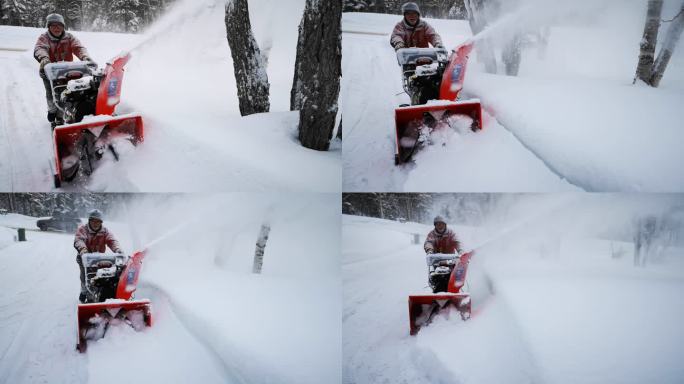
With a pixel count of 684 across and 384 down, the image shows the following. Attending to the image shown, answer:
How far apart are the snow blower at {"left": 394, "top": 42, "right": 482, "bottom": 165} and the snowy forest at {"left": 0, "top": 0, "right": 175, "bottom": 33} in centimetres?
140

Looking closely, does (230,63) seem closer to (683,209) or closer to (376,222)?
(376,222)

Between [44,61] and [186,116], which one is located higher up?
[44,61]

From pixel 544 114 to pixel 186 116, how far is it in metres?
1.94

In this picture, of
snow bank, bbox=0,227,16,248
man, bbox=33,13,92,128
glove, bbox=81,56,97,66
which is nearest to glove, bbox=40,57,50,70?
man, bbox=33,13,92,128

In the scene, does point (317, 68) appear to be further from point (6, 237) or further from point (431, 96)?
point (6, 237)

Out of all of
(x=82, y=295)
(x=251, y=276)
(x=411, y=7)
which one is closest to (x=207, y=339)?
(x=251, y=276)

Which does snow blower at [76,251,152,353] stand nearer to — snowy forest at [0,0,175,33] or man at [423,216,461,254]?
snowy forest at [0,0,175,33]

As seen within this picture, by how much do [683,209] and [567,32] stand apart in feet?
4.11

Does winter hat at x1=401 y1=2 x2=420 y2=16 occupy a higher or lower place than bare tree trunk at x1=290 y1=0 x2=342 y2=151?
higher

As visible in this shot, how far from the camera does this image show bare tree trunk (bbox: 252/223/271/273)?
316 centimetres

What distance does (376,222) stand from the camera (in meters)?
3.19

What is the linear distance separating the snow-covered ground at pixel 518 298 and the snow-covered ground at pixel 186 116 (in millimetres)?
577

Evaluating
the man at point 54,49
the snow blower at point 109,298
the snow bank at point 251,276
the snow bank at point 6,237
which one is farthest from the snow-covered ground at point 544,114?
the snow bank at point 6,237

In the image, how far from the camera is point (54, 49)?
8.80 feet
